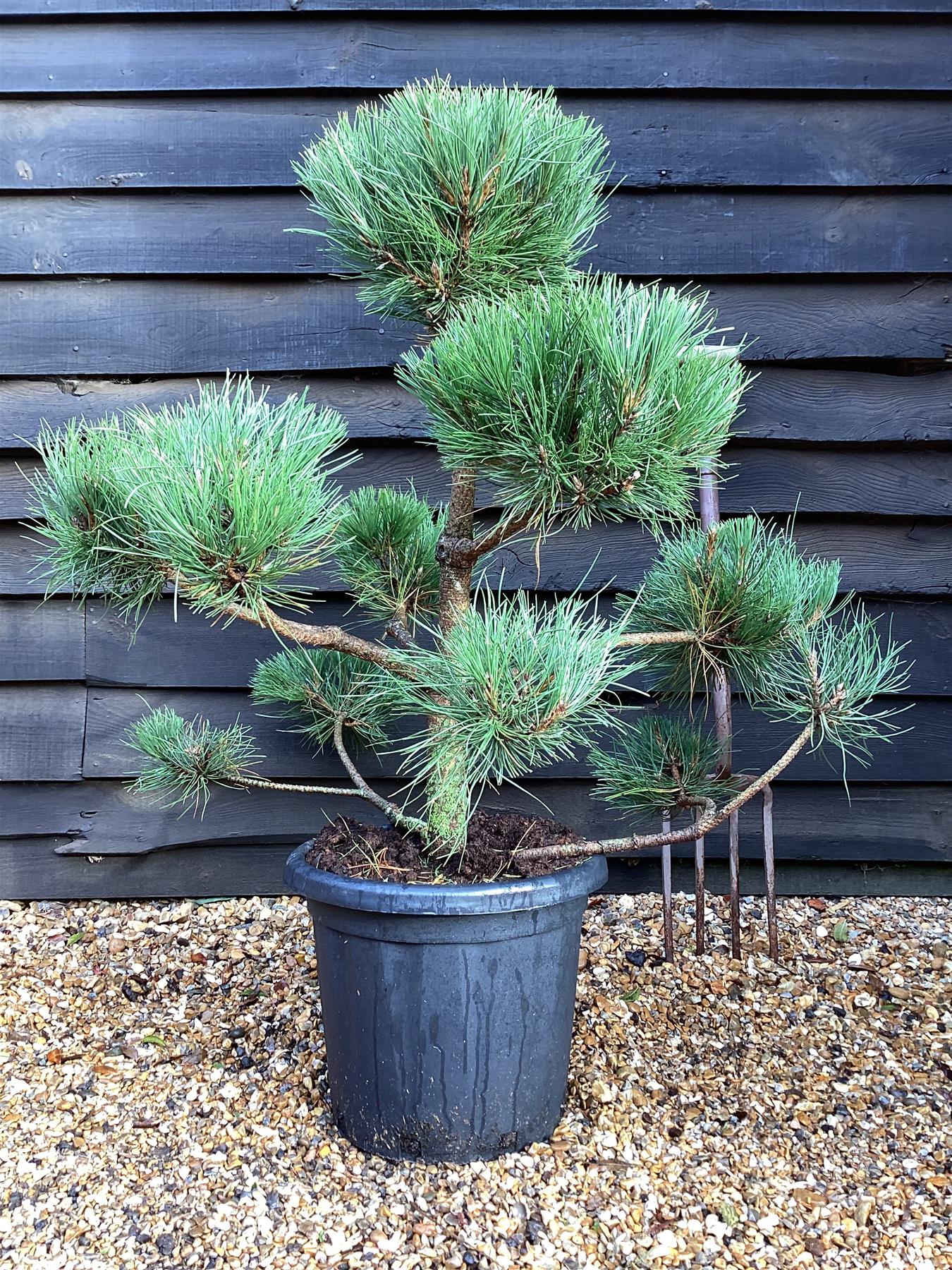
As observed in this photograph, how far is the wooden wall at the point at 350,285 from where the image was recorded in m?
1.87

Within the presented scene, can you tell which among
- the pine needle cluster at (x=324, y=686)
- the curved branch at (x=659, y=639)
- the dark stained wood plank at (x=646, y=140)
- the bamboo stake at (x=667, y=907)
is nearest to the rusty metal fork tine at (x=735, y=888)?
the bamboo stake at (x=667, y=907)

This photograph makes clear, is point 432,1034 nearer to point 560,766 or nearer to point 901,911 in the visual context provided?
point 560,766

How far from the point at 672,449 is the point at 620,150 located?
3.87ft

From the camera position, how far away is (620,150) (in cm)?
188

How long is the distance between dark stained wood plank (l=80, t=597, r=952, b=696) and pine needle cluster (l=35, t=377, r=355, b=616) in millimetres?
835

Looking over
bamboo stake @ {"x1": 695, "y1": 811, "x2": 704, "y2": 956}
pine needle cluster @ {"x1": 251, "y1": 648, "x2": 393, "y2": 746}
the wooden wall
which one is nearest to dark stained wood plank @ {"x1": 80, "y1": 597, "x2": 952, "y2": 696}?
the wooden wall

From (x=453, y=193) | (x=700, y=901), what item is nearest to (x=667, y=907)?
(x=700, y=901)

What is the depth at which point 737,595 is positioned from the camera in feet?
4.09

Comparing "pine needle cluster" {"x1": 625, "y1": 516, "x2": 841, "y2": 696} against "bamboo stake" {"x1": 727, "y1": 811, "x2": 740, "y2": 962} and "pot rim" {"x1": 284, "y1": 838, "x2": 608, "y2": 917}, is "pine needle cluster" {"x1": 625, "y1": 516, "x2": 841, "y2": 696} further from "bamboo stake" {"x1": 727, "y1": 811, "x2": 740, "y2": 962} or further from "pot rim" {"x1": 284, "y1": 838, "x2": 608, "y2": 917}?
"bamboo stake" {"x1": 727, "y1": 811, "x2": 740, "y2": 962}

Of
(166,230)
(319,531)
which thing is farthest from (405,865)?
(166,230)

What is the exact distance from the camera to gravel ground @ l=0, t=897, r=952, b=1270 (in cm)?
112

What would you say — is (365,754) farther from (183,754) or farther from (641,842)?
(641,842)

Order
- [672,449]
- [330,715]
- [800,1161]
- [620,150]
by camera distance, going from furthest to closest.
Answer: [620,150]
[330,715]
[800,1161]
[672,449]

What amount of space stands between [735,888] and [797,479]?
0.80 m
